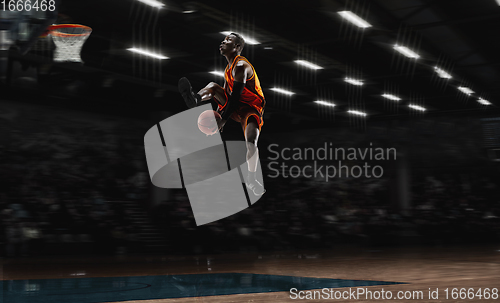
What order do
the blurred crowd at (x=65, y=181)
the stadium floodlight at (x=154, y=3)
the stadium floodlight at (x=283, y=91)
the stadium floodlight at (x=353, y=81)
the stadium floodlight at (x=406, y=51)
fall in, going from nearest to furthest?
the stadium floodlight at (x=154, y=3), the blurred crowd at (x=65, y=181), the stadium floodlight at (x=406, y=51), the stadium floodlight at (x=353, y=81), the stadium floodlight at (x=283, y=91)

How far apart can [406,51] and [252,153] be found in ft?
43.4

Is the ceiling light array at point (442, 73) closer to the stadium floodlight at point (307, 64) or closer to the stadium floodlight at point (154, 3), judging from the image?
the stadium floodlight at point (307, 64)

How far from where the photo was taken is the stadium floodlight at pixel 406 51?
49.2 feet

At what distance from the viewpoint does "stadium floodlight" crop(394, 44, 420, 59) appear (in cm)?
1500

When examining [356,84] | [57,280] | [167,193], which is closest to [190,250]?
[167,193]

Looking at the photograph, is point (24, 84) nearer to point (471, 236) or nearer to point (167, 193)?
point (167, 193)

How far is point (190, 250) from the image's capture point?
1638 cm

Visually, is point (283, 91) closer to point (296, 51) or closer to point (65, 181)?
point (296, 51)

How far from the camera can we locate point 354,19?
12.9 m

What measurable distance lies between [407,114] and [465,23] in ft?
32.8

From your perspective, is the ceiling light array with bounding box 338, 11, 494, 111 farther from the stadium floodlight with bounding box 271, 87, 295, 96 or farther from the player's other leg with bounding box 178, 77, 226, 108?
the player's other leg with bounding box 178, 77, 226, 108

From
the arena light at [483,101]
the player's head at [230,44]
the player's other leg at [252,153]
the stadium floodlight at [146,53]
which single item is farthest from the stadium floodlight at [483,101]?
the player's head at [230,44]

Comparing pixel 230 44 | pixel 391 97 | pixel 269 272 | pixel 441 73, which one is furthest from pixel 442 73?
pixel 230 44

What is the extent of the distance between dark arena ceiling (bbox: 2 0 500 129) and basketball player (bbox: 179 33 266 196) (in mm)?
9053
